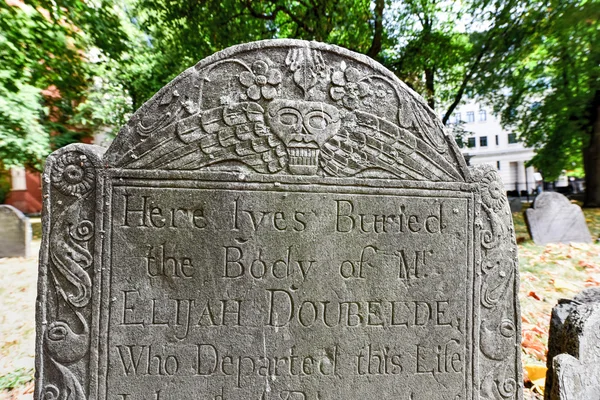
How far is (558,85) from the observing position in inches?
460

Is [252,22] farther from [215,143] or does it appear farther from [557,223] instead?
[215,143]

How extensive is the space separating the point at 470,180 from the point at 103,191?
2348 millimetres

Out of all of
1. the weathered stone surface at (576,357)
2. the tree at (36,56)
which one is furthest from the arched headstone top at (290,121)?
the tree at (36,56)

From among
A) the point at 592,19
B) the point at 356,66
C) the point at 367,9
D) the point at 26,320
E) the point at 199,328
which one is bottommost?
the point at 26,320

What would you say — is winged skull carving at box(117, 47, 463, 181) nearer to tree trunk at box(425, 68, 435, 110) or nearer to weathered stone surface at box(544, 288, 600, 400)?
weathered stone surface at box(544, 288, 600, 400)

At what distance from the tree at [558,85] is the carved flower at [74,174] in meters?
11.7

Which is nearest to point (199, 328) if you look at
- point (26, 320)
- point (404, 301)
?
point (404, 301)

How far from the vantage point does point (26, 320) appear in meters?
4.31

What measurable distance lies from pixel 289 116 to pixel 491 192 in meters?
1.46

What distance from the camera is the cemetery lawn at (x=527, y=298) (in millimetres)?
3096

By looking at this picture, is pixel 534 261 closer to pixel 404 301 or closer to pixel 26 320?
pixel 404 301

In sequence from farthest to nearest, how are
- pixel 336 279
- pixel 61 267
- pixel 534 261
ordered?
pixel 534 261, pixel 336 279, pixel 61 267

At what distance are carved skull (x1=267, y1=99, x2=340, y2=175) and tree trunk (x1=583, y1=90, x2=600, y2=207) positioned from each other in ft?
40.5

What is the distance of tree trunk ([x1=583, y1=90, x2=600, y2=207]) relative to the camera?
1087cm
